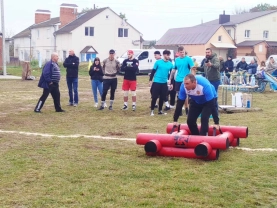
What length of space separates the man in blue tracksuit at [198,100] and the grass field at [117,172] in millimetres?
713

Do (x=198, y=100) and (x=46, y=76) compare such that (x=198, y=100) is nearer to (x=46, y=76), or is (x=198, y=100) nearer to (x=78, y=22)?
(x=46, y=76)

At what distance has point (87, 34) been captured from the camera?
5531cm

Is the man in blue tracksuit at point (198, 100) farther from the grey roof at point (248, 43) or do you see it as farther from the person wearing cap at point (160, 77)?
the grey roof at point (248, 43)

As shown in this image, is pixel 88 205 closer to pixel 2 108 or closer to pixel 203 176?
pixel 203 176

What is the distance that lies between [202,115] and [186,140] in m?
0.71

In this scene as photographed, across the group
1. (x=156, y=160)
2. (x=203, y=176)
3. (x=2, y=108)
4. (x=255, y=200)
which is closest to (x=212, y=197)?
(x=255, y=200)

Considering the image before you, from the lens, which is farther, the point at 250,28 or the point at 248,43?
the point at 250,28

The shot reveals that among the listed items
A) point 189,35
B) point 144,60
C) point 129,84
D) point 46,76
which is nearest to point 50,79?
point 46,76

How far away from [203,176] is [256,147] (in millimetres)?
2453

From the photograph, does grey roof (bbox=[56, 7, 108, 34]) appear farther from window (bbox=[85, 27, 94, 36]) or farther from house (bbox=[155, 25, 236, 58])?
house (bbox=[155, 25, 236, 58])

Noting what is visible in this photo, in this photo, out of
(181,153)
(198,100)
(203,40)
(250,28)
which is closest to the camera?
(181,153)

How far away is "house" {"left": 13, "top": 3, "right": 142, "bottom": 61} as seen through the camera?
5481 centimetres

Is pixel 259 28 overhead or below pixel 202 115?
overhead

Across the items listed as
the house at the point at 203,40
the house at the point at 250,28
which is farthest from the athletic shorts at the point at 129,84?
the house at the point at 250,28
